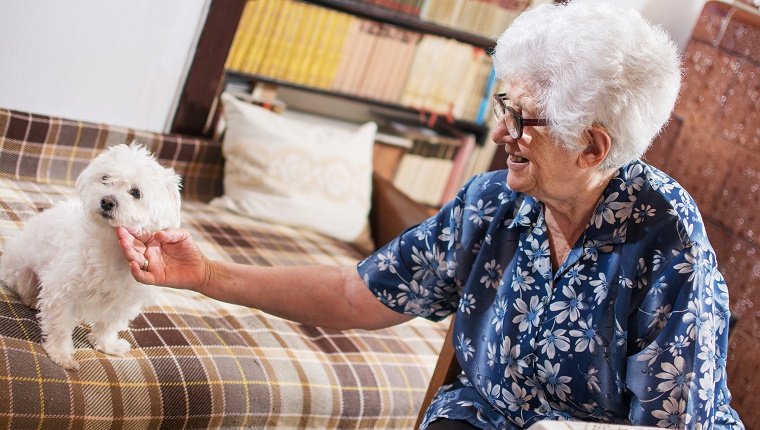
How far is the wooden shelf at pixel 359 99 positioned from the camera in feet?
10.4

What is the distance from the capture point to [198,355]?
194 centimetres

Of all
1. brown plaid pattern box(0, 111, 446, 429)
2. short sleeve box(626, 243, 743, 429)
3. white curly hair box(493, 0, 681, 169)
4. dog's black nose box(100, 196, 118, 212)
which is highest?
white curly hair box(493, 0, 681, 169)

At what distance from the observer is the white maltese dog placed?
1.59 meters

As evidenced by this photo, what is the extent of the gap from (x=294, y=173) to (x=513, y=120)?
152cm

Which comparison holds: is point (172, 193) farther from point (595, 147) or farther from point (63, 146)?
point (63, 146)

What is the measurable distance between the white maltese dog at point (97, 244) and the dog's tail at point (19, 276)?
0.13ft

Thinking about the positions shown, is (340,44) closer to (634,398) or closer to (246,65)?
(246,65)

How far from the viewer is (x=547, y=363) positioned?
157 cm

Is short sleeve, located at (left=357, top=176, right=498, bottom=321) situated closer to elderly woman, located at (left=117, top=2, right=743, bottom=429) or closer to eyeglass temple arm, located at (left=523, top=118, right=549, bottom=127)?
elderly woman, located at (left=117, top=2, right=743, bottom=429)

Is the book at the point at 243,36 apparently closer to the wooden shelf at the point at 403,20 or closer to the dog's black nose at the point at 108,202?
the wooden shelf at the point at 403,20

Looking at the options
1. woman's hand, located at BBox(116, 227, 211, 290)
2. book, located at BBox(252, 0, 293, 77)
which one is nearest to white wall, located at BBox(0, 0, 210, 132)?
book, located at BBox(252, 0, 293, 77)

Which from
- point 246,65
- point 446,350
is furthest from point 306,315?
point 246,65

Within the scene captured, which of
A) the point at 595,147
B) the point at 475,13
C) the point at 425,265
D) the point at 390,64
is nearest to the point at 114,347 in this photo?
the point at 425,265

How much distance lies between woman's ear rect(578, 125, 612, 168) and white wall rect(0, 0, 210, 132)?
1.65 meters
